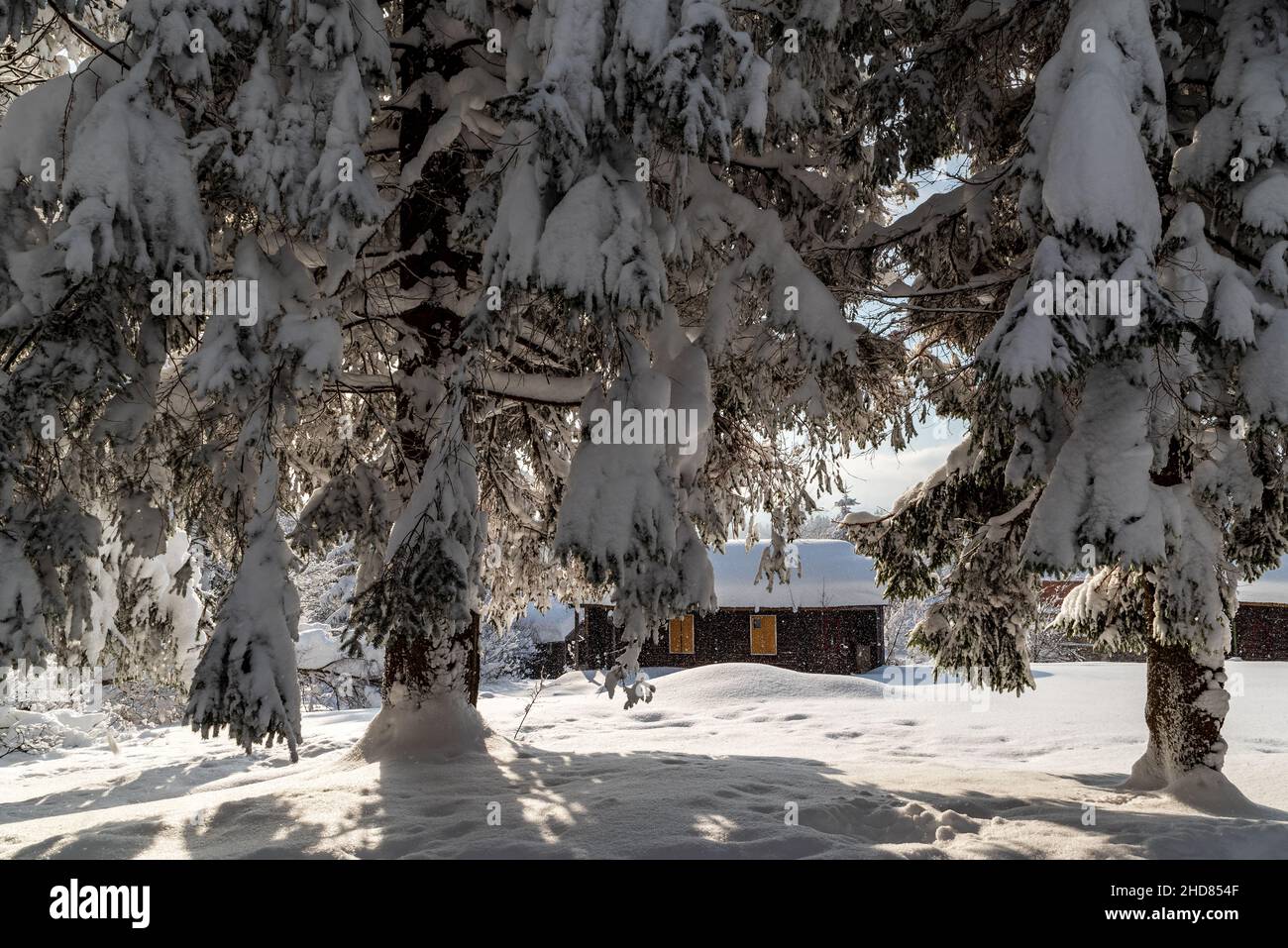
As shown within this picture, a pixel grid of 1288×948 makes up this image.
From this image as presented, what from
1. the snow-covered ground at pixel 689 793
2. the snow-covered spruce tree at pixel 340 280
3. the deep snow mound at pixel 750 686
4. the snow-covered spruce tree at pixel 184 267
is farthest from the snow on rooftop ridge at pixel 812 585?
the snow-covered spruce tree at pixel 184 267

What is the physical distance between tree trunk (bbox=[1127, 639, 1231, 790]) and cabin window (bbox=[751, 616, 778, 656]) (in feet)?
58.8

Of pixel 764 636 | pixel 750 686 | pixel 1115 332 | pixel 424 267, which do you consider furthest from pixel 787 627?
pixel 1115 332

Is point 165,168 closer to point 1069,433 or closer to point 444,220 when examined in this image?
point 444,220

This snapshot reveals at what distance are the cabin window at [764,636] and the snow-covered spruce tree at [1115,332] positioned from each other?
56.2ft

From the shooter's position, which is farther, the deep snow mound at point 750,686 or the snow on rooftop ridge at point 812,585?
the snow on rooftop ridge at point 812,585

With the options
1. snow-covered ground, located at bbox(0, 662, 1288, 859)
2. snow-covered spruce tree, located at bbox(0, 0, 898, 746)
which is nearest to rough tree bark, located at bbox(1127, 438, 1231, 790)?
snow-covered ground, located at bbox(0, 662, 1288, 859)

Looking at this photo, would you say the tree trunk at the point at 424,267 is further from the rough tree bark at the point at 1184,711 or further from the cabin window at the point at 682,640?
the cabin window at the point at 682,640

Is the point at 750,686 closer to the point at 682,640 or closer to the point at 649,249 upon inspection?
the point at 682,640

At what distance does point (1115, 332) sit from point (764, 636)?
71.4ft

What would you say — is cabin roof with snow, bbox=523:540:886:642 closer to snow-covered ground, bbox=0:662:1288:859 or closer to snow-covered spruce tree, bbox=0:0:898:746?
snow-covered ground, bbox=0:662:1288:859

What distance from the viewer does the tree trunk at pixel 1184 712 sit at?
7422mm

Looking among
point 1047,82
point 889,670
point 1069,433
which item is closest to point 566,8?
point 1047,82

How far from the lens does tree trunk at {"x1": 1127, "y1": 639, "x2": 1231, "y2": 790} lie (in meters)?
7.42

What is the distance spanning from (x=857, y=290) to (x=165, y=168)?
466 cm
